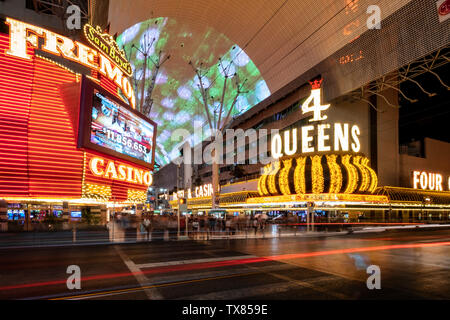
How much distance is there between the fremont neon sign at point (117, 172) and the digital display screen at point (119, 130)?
1.18 m

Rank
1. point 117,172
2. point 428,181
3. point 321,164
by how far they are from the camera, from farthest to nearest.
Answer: point 428,181 → point 321,164 → point 117,172

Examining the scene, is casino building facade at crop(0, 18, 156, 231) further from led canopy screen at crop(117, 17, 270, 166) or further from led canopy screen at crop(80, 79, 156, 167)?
led canopy screen at crop(117, 17, 270, 166)

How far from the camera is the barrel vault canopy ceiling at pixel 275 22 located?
122ft

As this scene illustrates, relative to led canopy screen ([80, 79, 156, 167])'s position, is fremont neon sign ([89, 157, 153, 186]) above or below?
below

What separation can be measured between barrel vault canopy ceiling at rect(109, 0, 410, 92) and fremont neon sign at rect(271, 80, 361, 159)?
690 centimetres

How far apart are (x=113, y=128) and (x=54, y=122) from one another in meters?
5.07

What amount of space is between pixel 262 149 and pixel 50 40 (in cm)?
4153

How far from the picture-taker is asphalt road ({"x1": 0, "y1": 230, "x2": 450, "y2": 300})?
315 inches

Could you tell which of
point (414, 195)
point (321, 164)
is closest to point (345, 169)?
point (321, 164)

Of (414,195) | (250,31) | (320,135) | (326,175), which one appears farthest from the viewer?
(250,31)

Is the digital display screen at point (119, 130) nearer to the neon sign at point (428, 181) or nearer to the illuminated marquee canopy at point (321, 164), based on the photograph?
the illuminated marquee canopy at point (321, 164)

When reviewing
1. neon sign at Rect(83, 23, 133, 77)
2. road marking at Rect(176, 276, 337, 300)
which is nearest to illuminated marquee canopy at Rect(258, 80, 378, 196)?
neon sign at Rect(83, 23, 133, 77)

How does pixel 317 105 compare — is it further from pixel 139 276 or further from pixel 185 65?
pixel 185 65

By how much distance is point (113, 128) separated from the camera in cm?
2709
